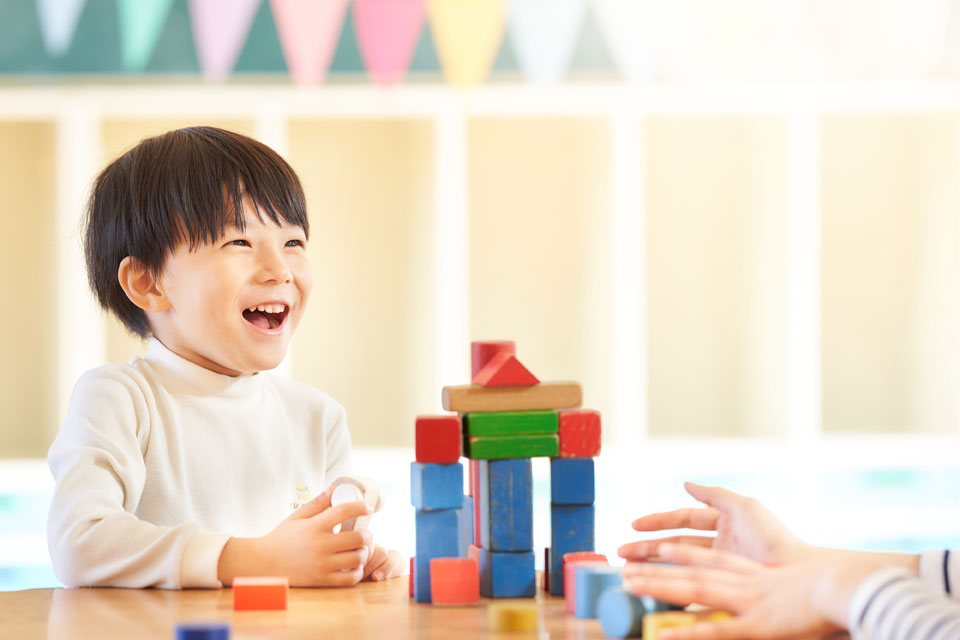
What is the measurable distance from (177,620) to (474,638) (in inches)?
7.6

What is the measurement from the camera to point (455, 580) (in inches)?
28.6

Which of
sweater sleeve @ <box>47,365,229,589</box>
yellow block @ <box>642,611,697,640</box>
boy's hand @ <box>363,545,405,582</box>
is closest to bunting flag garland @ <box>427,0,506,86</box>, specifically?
sweater sleeve @ <box>47,365,229,589</box>

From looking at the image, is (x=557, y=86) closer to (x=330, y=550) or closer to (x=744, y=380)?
(x=744, y=380)

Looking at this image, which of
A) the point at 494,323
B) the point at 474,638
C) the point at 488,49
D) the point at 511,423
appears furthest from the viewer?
the point at 494,323

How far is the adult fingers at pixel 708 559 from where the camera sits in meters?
0.66

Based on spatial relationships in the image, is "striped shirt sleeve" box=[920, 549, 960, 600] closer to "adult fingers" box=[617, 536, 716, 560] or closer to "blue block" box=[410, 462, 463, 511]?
"adult fingers" box=[617, 536, 716, 560]

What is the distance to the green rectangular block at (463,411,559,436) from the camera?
75 cm

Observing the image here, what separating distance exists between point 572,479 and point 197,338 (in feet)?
1.36

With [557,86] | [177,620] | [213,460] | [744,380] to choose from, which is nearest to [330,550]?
[177,620]

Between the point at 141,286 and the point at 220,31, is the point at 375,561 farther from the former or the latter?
the point at 220,31

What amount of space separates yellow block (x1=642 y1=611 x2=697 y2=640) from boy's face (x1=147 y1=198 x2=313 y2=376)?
495 mm

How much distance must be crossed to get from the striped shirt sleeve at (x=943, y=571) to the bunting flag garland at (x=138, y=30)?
8.58ft

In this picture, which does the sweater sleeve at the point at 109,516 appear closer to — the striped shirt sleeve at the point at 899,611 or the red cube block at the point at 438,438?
the red cube block at the point at 438,438

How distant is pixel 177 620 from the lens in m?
0.68
